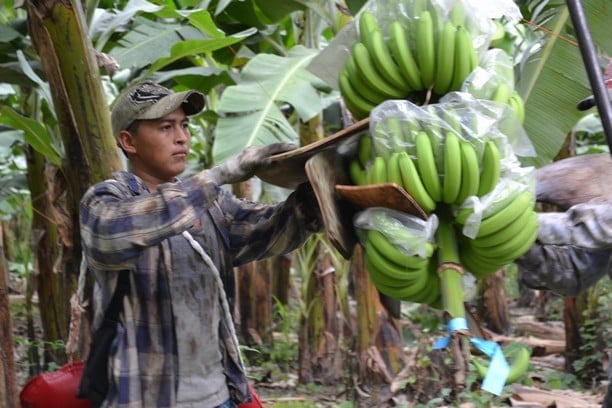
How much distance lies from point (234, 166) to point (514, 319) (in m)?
6.46

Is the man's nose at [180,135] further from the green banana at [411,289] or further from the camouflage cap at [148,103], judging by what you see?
the green banana at [411,289]

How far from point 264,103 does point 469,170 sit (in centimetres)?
189

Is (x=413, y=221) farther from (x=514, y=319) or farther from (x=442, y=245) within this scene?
(x=514, y=319)

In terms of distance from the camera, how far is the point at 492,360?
4.89 ft

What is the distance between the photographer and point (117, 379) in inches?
71.4

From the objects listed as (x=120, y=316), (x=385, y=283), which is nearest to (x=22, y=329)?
(x=120, y=316)

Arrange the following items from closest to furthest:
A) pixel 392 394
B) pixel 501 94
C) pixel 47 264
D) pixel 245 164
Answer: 1. pixel 501 94
2. pixel 245 164
3. pixel 392 394
4. pixel 47 264

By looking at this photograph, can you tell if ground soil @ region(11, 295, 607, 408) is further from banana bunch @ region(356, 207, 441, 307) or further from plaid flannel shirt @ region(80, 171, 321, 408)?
banana bunch @ region(356, 207, 441, 307)

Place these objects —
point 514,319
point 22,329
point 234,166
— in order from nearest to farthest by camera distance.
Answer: point 234,166 < point 22,329 < point 514,319

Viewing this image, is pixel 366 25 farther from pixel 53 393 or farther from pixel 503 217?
pixel 53 393

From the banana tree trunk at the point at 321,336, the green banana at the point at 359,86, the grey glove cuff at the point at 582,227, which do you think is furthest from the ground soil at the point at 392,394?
the green banana at the point at 359,86

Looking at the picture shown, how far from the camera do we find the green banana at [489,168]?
59.6 inches

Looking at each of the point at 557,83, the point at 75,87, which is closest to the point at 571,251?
the point at 557,83

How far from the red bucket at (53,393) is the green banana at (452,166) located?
95 centimetres
